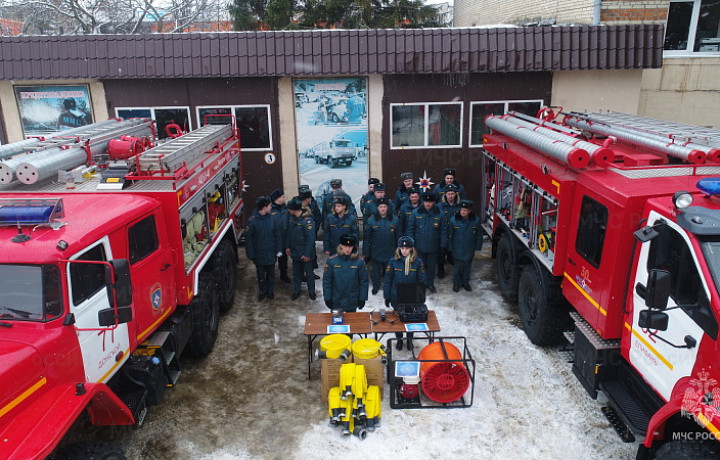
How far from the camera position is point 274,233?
347 inches

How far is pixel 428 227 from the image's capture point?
8.79m

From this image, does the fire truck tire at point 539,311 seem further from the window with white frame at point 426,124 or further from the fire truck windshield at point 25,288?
the fire truck windshield at point 25,288

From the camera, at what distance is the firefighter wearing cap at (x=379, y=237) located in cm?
880

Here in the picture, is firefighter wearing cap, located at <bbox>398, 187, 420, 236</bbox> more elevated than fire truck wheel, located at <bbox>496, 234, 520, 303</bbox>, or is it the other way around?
firefighter wearing cap, located at <bbox>398, 187, 420, 236</bbox>

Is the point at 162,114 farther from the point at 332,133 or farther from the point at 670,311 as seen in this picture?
the point at 670,311

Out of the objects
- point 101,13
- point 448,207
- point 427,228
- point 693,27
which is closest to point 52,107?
point 427,228

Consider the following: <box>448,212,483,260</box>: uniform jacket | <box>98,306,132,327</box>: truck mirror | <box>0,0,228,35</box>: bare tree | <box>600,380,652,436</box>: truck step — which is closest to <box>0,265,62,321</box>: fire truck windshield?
<box>98,306,132,327</box>: truck mirror

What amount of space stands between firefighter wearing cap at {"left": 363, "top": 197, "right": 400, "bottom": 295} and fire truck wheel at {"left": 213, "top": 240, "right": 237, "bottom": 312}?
219 cm

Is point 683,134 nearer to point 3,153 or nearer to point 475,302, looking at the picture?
point 475,302

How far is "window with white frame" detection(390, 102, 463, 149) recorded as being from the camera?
11.9 meters

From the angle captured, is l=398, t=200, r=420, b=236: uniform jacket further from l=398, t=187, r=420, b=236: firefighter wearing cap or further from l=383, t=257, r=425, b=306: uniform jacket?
l=383, t=257, r=425, b=306: uniform jacket

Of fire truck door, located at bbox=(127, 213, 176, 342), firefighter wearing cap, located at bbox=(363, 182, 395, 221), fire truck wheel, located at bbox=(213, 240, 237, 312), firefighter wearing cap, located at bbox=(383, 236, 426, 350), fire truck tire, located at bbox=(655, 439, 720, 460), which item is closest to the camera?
fire truck tire, located at bbox=(655, 439, 720, 460)

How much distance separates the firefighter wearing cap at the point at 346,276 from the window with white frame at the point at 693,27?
9543 mm

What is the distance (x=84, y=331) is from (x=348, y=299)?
11.2 feet
